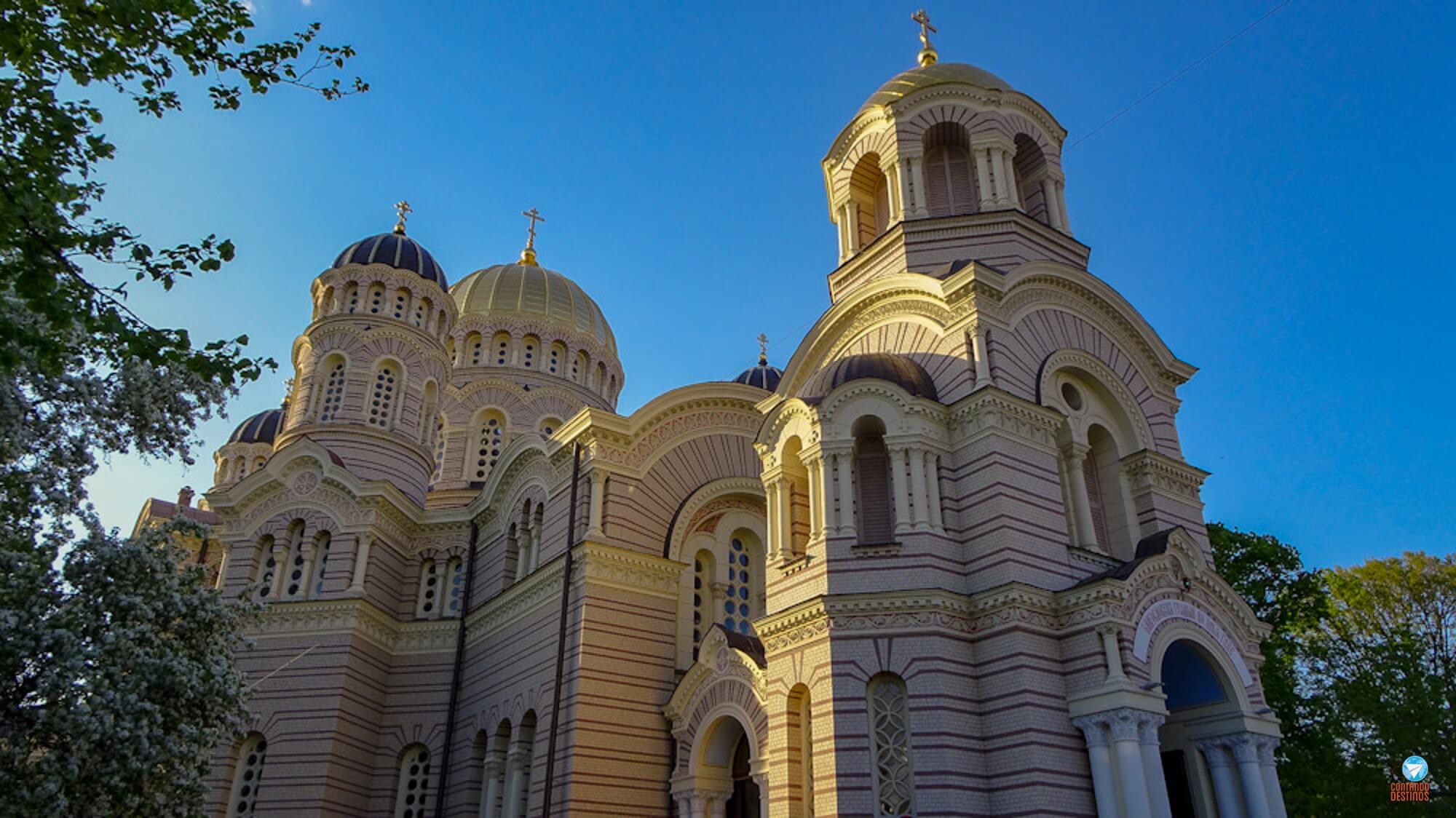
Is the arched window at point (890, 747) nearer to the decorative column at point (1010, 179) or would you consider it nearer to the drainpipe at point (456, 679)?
the decorative column at point (1010, 179)

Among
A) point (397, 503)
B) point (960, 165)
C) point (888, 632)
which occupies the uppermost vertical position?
point (960, 165)

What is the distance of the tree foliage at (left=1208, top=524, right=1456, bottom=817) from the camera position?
70.1 ft

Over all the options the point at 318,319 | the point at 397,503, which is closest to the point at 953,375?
the point at 397,503

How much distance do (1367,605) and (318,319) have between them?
26783 millimetres

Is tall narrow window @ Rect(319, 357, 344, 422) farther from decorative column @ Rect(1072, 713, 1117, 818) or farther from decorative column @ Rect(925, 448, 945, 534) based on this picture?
decorative column @ Rect(1072, 713, 1117, 818)

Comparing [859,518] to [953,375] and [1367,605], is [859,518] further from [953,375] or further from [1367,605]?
[1367,605]

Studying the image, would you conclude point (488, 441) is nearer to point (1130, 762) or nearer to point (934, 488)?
point (934, 488)

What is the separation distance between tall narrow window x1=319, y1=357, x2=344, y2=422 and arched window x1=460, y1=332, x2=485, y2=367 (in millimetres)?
6411

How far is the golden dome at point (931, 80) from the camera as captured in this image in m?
20.1

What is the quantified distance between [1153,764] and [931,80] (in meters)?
13.1

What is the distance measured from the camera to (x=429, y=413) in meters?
27.2

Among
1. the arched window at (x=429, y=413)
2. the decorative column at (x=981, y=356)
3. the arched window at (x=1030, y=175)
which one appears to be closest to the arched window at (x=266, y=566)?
the arched window at (x=429, y=413)

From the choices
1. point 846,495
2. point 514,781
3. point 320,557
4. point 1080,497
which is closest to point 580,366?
point 320,557

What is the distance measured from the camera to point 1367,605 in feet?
81.7
